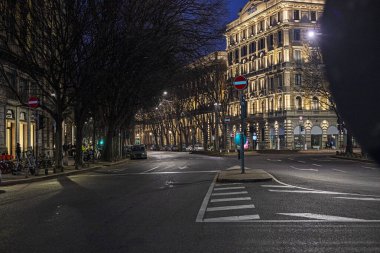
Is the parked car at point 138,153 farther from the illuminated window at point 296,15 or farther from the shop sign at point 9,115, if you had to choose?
the illuminated window at point 296,15

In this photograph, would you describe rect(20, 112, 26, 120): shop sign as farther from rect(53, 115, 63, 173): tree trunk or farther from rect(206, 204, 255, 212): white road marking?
rect(206, 204, 255, 212): white road marking

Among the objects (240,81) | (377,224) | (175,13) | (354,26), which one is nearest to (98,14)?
(175,13)

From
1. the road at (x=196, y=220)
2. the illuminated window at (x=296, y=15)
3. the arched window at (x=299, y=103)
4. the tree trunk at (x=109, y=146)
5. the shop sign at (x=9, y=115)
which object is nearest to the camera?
the road at (x=196, y=220)

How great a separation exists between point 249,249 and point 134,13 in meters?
27.7

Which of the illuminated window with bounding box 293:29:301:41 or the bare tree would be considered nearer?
the bare tree

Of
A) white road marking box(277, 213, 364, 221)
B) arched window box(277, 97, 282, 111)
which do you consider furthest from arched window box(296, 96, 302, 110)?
white road marking box(277, 213, 364, 221)

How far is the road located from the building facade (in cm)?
7070

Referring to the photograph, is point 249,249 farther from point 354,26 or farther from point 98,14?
point 98,14

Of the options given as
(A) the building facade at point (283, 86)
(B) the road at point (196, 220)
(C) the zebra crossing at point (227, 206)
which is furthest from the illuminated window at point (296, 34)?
(C) the zebra crossing at point (227, 206)

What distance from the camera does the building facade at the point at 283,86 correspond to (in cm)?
9000

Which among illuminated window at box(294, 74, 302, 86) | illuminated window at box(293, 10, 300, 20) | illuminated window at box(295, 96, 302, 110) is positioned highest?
illuminated window at box(293, 10, 300, 20)

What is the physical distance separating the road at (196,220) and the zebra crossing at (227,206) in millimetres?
23

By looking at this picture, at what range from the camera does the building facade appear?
90000 millimetres

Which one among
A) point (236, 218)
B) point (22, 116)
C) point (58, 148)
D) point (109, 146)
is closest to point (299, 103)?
point (109, 146)
